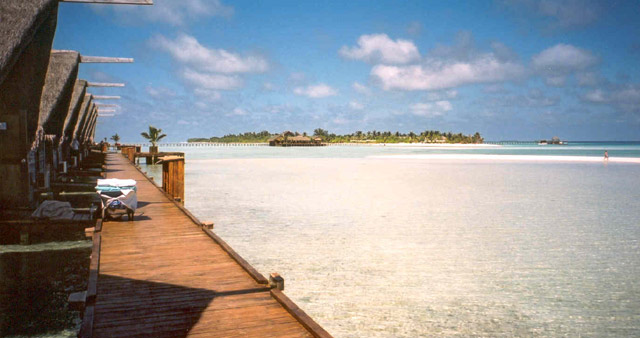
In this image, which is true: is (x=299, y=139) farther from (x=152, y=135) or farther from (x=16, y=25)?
(x=16, y=25)

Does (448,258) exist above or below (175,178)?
below

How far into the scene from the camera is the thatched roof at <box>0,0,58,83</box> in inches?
329

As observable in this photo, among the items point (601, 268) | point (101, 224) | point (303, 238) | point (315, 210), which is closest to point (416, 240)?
Answer: point (303, 238)

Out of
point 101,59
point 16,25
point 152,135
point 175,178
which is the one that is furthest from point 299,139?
point 16,25

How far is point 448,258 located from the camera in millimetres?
9969

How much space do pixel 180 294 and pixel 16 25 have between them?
22.2 ft

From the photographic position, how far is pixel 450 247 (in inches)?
432

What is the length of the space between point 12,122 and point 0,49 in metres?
3.79

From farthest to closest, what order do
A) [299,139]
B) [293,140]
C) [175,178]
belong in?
[293,140] < [299,139] < [175,178]

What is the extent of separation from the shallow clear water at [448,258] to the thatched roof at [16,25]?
5.69 m

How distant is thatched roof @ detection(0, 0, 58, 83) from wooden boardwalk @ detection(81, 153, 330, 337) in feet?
11.5

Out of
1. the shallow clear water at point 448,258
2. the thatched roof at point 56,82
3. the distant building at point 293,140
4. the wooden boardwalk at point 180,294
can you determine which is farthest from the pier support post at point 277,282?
the distant building at point 293,140

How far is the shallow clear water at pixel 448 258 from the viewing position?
22.3 ft

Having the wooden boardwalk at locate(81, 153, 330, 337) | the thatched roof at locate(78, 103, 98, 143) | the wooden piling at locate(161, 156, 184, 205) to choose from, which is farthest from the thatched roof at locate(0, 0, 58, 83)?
the thatched roof at locate(78, 103, 98, 143)
